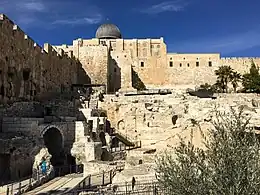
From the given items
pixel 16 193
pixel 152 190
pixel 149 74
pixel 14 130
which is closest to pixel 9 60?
pixel 14 130

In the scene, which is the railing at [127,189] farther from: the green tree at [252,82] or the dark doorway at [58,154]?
the green tree at [252,82]

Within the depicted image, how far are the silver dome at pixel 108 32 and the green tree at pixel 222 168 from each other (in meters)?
40.5

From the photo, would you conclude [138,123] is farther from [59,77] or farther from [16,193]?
[16,193]

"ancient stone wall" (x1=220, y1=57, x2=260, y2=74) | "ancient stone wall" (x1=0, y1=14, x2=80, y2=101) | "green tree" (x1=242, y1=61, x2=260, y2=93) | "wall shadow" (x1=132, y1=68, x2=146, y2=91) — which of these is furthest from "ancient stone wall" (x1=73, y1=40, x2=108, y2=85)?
"ancient stone wall" (x1=220, y1=57, x2=260, y2=74)

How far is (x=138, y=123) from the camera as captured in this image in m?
25.3

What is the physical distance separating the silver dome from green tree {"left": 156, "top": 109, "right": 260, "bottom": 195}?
40451 mm

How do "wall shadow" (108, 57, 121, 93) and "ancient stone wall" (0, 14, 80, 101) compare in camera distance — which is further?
"wall shadow" (108, 57, 121, 93)

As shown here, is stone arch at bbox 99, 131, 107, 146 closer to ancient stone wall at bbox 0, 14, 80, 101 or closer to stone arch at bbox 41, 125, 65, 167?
stone arch at bbox 41, 125, 65, 167

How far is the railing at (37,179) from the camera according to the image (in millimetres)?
12480

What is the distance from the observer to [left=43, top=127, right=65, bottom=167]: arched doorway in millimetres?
19141

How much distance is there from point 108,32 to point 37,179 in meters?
35.2

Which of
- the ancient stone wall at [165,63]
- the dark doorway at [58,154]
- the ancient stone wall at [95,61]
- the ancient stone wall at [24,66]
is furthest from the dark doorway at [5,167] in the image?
the ancient stone wall at [165,63]

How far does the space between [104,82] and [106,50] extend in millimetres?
3616

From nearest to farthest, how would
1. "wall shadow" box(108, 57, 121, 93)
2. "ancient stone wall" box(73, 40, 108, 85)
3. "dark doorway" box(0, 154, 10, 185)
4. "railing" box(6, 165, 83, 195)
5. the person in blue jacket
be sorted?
"railing" box(6, 165, 83, 195) → the person in blue jacket → "dark doorway" box(0, 154, 10, 185) → "ancient stone wall" box(73, 40, 108, 85) → "wall shadow" box(108, 57, 121, 93)
